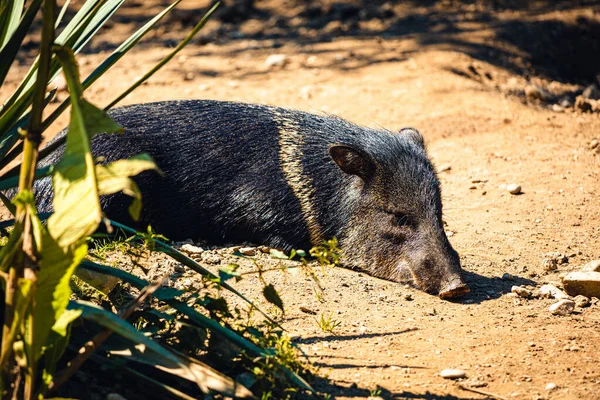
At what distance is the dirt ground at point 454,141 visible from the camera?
3.05 m

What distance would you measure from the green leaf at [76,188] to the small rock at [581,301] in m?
2.71

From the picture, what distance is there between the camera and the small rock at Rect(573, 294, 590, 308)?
375 cm

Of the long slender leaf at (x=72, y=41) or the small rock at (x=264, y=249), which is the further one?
the small rock at (x=264, y=249)

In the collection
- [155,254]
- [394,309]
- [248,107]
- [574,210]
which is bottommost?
[574,210]

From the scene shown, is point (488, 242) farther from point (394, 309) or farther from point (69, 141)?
point (69, 141)

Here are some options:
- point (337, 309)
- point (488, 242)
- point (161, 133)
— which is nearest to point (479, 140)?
point (488, 242)

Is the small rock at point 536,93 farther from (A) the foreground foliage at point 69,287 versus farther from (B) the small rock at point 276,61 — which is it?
(A) the foreground foliage at point 69,287

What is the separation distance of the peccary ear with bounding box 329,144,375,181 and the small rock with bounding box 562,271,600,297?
1.28 m

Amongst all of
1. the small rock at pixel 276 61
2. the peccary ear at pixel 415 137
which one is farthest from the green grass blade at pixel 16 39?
the small rock at pixel 276 61

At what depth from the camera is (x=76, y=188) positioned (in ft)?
5.87

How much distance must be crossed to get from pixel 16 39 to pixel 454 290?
7.93 feet

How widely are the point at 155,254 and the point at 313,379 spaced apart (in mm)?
1590

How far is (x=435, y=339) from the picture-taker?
3262 millimetres

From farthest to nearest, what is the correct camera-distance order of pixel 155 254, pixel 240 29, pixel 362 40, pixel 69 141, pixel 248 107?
pixel 240 29 → pixel 362 40 → pixel 248 107 → pixel 155 254 → pixel 69 141
